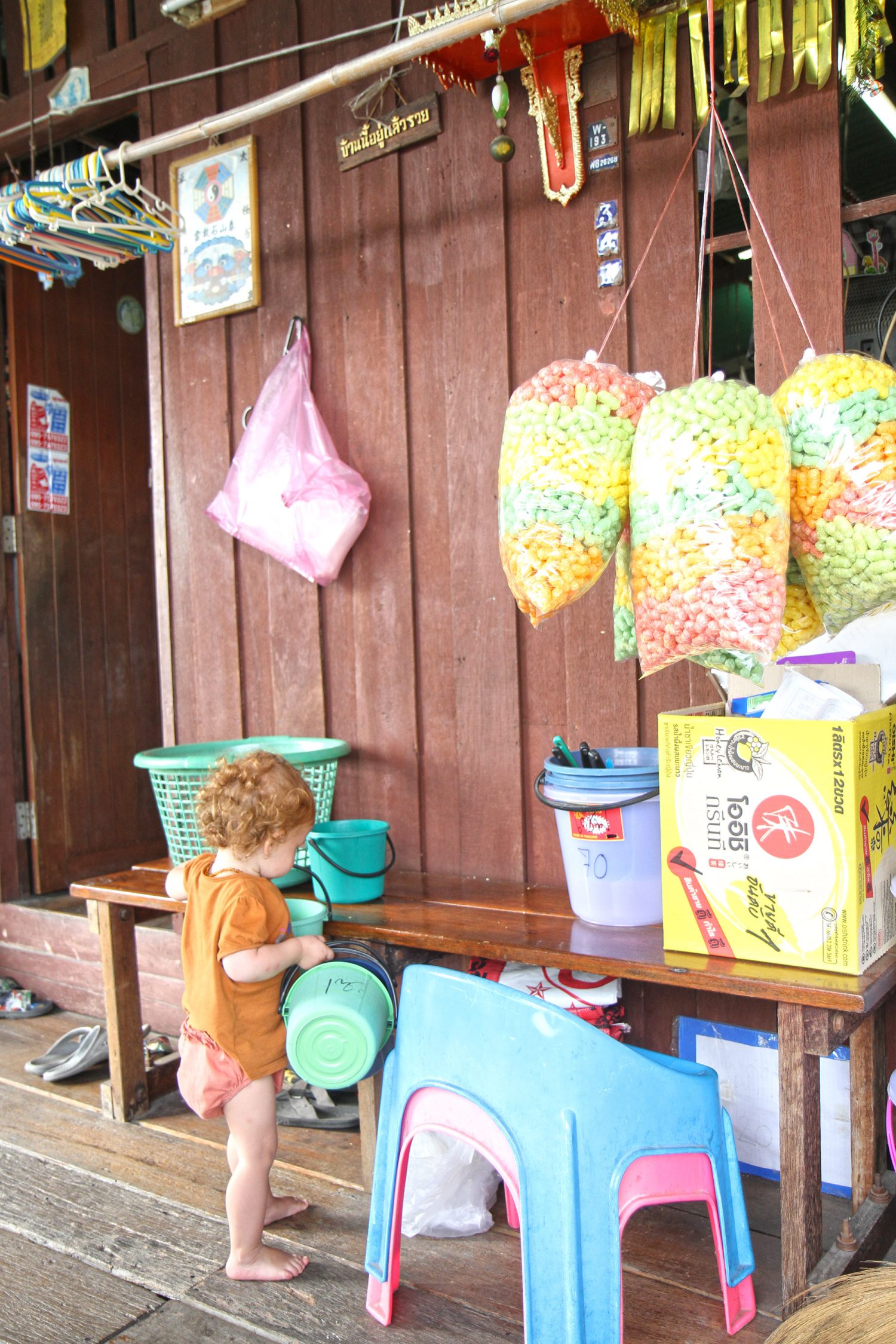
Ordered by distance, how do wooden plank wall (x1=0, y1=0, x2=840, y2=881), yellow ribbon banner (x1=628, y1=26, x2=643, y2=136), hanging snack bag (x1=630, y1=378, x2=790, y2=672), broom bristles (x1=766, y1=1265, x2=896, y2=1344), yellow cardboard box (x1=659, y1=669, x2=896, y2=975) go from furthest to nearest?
wooden plank wall (x1=0, y1=0, x2=840, y2=881) → yellow ribbon banner (x1=628, y1=26, x2=643, y2=136) → yellow cardboard box (x1=659, y1=669, x2=896, y2=975) → broom bristles (x1=766, y1=1265, x2=896, y2=1344) → hanging snack bag (x1=630, y1=378, x2=790, y2=672)

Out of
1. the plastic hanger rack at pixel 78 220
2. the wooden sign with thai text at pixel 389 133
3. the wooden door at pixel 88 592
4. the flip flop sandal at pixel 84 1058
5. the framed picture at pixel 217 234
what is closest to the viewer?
the plastic hanger rack at pixel 78 220

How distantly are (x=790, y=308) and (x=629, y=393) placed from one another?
832 mm

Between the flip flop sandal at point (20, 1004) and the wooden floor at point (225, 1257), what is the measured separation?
95cm

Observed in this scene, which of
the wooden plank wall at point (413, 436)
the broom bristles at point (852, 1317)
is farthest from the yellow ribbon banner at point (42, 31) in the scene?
the broom bristles at point (852, 1317)

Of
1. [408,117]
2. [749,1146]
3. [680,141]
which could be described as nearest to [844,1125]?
[749,1146]

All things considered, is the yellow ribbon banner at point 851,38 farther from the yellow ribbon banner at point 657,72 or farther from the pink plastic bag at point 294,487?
the pink plastic bag at point 294,487

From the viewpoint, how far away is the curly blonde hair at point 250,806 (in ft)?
6.38

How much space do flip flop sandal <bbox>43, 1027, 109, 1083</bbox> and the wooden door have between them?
1089mm

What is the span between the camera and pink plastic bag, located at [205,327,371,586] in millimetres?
2715

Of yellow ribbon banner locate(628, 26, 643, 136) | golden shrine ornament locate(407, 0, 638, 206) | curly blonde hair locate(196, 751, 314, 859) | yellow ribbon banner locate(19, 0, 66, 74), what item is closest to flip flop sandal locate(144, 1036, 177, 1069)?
curly blonde hair locate(196, 751, 314, 859)

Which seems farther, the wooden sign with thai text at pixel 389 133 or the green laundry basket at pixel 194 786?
the wooden sign with thai text at pixel 389 133

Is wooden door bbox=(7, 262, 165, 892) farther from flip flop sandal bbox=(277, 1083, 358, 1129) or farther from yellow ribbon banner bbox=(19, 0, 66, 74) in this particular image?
flip flop sandal bbox=(277, 1083, 358, 1129)

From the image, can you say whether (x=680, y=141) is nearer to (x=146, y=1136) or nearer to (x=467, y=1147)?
(x=467, y=1147)

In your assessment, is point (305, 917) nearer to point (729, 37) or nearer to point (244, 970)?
point (244, 970)
